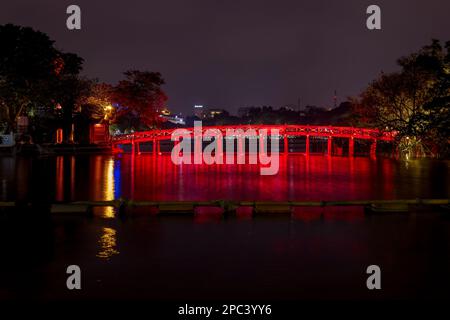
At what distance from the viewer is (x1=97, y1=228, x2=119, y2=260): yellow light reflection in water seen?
428 inches

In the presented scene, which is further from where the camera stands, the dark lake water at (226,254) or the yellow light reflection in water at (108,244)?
the yellow light reflection in water at (108,244)

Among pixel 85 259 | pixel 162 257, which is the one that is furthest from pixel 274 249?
pixel 85 259

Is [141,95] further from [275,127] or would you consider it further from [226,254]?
[226,254]

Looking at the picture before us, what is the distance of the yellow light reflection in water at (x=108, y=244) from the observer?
10.9m

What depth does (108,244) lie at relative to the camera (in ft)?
38.8

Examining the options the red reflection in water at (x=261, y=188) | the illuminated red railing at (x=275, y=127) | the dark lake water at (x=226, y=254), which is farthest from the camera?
the illuminated red railing at (x=275, y=127)

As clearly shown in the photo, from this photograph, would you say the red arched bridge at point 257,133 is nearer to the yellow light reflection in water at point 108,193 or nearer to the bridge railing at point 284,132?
the bridge railing at point 284,132

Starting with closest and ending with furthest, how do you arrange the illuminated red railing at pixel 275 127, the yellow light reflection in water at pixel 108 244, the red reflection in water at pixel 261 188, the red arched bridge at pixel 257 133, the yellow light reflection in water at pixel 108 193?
1. the yellow light reflection in water at pixel 108 244
2. the yellow light reflection in water at pixel 108 193
3. the red reflection in water at pixel 261 188
4. the illuminated red railing at pixel 275 127
5. the red arched bridge at pixel 257 133


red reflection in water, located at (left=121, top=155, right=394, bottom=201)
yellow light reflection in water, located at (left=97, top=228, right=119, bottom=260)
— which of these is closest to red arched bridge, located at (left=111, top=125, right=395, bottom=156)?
red reflection in water, located at (left=121, top=155, right=394, bottom=201)

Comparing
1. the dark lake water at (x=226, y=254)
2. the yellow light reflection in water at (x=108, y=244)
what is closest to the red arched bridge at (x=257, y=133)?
the dark lake water at (x=226, y=254)

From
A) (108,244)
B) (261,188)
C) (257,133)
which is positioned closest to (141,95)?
(257,133)

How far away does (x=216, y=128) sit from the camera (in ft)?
213

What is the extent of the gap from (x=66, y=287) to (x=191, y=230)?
5428 millimetres
